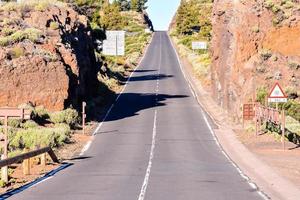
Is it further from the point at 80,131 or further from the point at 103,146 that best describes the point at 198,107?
the point at 103,146

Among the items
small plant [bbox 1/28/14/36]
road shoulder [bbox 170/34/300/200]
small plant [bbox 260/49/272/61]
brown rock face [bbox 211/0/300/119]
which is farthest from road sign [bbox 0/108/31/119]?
small plant [bbox 260/49/272/61]

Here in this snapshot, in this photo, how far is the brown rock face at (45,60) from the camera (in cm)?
4069

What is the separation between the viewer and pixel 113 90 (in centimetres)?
6850

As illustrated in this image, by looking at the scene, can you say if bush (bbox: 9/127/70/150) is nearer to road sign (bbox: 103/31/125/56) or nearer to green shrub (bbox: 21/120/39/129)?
green shrub (bbox: 21/120/39/129)

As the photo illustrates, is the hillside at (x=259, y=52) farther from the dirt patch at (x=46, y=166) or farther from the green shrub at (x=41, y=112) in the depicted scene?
the green shrub at (x=41, y=112)

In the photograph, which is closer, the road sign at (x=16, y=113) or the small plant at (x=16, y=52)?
the road sign at (x=16, y=113)

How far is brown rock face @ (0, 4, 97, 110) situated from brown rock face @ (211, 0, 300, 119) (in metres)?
12.0

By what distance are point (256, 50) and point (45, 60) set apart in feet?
54.6

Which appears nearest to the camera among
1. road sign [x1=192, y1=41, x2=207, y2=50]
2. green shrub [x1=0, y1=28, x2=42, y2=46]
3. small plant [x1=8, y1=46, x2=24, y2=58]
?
small plant [x1=8, y1=46, x2=24, y2=58]

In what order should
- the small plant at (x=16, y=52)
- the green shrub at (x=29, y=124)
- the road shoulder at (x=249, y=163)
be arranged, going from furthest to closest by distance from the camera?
the small plant at (x=16, y=52)
the green shrub at (x=29, y=124)
the road shoulder at (x=249, y=163)

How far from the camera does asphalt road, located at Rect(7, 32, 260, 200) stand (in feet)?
59.4

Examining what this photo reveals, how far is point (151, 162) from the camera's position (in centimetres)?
2719

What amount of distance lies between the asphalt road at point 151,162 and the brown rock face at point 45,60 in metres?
4.03

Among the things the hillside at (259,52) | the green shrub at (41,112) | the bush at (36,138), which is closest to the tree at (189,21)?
the hillside at (259,52)
